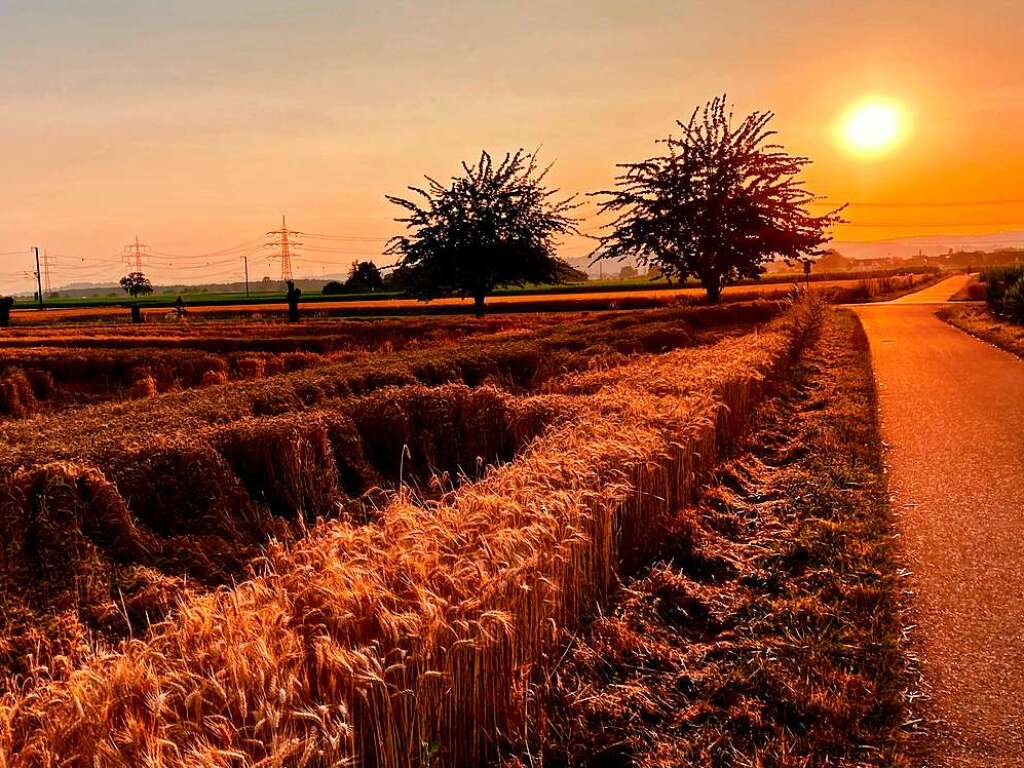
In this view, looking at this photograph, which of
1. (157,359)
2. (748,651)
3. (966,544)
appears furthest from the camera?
(157,359)

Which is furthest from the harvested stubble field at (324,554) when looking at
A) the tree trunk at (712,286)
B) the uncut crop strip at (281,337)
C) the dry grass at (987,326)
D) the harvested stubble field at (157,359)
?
the tree trunk at (712,286)

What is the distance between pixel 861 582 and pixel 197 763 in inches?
191

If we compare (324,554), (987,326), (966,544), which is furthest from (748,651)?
(987,326)

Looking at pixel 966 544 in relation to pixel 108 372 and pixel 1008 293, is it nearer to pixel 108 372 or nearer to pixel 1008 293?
pixel 108 372

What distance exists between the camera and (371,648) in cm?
320

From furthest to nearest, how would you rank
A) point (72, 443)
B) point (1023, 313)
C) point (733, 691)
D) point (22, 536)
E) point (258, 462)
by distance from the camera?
point (1023, 313), point (258, 462), point (72, 443), point (22, 536), point (733, 691)

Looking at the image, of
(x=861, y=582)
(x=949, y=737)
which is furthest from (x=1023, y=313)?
(x=949, y=737)

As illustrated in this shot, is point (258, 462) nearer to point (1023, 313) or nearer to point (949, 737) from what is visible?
point (949, 737)

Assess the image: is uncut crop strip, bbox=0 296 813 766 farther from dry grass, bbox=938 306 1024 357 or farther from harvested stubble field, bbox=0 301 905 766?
dry grass, bbox=938 306 1024 357

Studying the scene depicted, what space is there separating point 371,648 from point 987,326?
30.8m

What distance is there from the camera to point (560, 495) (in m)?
5.10

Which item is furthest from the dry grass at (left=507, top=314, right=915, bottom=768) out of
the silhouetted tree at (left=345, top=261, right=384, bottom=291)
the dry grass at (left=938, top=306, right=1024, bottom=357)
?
the silhouetted tree at (left=345, top=261, right=384, bottom=291)

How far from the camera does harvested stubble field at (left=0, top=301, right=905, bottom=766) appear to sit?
116 inches

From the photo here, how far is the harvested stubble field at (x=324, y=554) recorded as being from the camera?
2947 millimetres
